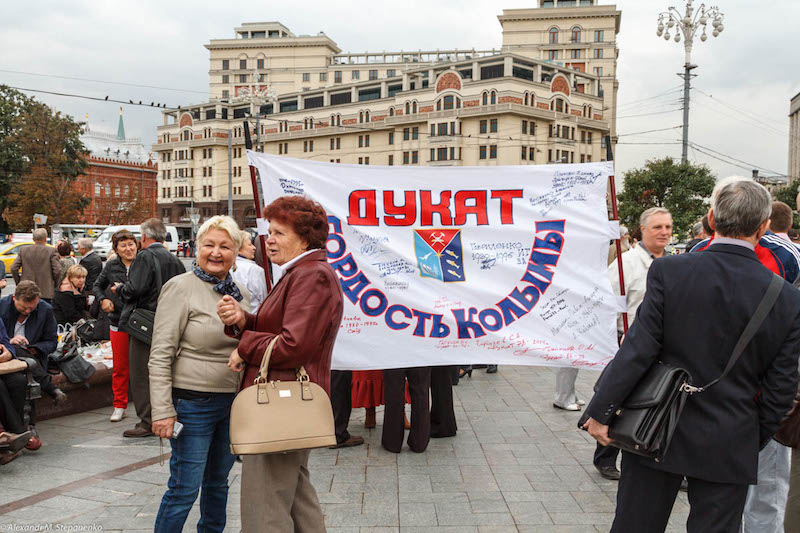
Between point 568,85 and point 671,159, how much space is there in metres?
34.2

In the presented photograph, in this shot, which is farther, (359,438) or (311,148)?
(311,148)

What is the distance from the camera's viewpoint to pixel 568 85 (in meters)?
66.3

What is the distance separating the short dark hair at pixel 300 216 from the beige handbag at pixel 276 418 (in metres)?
0.54

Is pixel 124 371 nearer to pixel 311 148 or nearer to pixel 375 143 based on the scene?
pixel 375 143

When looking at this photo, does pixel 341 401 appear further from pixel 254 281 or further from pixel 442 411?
pixel 254 281

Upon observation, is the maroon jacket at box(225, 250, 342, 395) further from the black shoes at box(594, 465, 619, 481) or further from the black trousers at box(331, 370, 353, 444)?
the black shoes at box(594, 465, 619, 481)

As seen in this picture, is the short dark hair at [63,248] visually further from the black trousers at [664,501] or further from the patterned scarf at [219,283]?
the black trousers at [664,501]

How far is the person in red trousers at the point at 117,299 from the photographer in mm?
6363

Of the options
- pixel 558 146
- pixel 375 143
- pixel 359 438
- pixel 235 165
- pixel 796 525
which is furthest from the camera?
pixel 235 165

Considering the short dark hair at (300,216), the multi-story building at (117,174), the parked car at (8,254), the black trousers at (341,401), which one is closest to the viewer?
the short dark hair at (300,216)

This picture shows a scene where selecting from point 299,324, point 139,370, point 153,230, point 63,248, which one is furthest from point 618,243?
point 63,248

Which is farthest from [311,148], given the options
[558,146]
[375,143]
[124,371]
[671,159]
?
[124,371]

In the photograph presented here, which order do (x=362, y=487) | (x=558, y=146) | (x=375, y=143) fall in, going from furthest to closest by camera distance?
(x=375, y=143), (x=558, y=146), (x=362, y=487)
